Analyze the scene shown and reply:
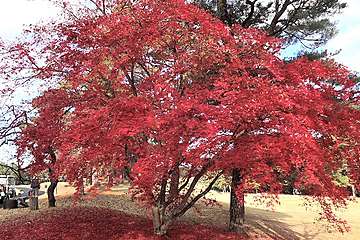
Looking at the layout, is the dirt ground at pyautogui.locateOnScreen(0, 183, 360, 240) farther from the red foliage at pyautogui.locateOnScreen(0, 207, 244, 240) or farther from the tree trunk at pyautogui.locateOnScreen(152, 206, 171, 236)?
the tree trunk at pyautogui.locateOnScreen(152, 206, 171, 236)

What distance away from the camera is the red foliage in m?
11.3

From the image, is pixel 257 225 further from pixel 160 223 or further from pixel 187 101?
pixel 187 101

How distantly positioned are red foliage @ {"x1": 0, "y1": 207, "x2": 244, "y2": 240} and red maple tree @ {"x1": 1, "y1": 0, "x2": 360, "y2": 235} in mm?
1118

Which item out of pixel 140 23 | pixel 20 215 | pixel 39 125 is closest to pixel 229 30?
pixel 140 23

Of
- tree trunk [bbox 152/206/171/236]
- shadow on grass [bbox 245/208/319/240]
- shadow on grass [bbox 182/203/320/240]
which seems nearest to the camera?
tree trunk [bbox 152/206/171/236]

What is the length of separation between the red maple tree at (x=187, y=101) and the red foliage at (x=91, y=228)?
1.12 metres

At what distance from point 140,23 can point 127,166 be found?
3.32 m

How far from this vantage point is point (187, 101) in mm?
8703

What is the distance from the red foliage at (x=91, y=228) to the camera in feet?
37.0

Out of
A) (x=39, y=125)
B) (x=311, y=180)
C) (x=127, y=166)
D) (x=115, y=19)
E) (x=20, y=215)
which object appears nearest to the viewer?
(x=311, y=180)

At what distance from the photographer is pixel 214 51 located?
911 centimetres

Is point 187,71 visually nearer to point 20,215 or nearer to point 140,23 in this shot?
point 140,23

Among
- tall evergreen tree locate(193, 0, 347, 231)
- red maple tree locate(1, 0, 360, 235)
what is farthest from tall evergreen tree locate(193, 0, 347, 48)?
red maple tree locate(1, 0, 360, 235)

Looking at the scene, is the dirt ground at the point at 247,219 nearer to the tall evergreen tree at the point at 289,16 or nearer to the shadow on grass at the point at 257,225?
the shadow on grass at the point at 257,225
